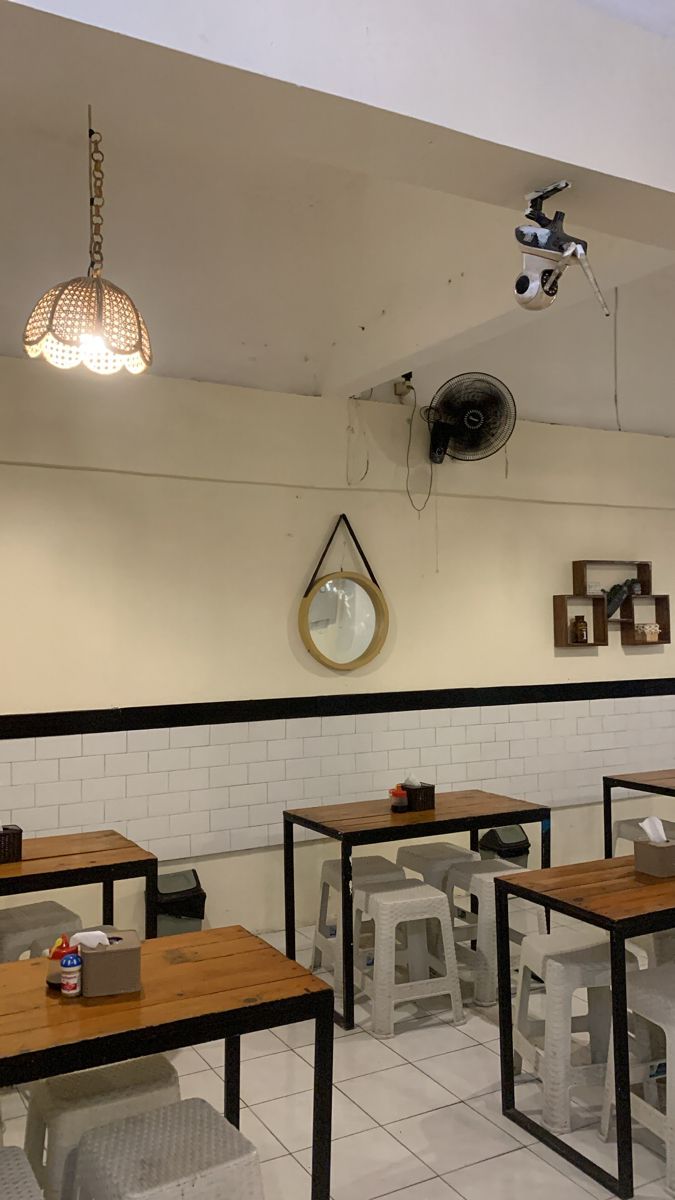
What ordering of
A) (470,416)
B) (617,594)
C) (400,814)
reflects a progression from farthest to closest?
(617,594) → (470,416) → (400,814)

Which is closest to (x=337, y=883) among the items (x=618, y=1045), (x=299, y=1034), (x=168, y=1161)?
(x=299, y=1034)

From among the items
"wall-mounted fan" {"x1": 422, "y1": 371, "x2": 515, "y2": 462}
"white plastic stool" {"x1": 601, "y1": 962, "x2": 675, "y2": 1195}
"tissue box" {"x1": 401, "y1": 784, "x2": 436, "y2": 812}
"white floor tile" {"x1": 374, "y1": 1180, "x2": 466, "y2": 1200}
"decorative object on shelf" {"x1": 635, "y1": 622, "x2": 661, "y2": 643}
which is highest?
"wall-mounted fan" {"x1": 422, "y1": 371, "x2": 515, "y2": 462}

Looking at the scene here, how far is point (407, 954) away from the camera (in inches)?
165

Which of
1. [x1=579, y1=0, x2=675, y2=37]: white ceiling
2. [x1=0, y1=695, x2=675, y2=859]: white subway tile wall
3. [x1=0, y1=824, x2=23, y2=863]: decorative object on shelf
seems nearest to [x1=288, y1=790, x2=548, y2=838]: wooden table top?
→ [x1=0, y1=695, x2=675, y2=859]: white subway tile wall

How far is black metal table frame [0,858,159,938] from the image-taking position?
345 cm

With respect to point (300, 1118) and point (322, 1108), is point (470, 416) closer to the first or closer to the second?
point (300, 1118)

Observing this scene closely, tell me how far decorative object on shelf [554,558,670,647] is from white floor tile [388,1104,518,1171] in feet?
11.2

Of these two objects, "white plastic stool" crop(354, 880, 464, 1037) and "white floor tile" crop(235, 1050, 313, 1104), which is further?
"white plastic stool" crop(354, 880, 464, 1037)

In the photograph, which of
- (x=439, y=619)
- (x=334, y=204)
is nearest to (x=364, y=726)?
(x=439, y=619)

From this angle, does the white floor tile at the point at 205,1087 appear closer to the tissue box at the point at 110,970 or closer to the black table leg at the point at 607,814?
the tissue box at the point at 110,970

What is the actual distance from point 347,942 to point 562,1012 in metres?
1.15

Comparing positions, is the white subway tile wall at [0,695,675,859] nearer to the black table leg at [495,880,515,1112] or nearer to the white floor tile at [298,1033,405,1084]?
the white floor tile at [298,1033,405,1084]

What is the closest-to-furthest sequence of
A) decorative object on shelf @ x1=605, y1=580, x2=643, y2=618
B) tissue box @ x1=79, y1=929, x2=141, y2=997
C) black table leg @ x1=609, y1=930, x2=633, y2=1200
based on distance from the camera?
tissue box @ x1=79, y1=929, x2=141, y2=997 < black table leg @ x1=609, y1=930, x2=633, y2=1200 < decorative object on shelf @ x1=605, y1=580, x2=643, y2=618

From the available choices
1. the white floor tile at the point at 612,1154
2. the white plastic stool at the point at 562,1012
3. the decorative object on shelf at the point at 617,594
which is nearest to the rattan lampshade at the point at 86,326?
the white plastic stool at the point at 562,1012
